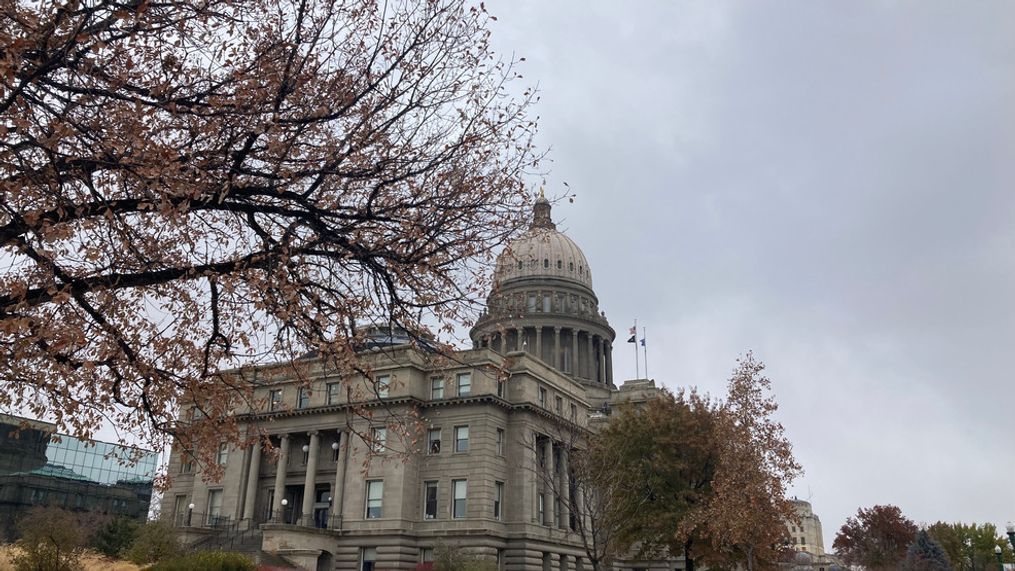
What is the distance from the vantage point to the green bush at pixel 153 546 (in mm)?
35031

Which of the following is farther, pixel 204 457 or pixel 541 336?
pixel 541 336

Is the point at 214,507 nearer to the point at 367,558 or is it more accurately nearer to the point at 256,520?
the point at 256,520

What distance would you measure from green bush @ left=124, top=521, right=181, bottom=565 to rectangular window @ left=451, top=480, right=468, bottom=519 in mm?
16177

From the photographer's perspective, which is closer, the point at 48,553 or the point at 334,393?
the point at 48,553

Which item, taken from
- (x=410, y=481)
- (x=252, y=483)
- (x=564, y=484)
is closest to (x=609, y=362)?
(x=564, y=484)

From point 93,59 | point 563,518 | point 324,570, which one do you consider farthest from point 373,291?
point 563,518

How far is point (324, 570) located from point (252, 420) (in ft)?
121

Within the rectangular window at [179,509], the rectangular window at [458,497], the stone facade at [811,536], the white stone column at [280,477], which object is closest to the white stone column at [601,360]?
the rectangular window at [458,497]

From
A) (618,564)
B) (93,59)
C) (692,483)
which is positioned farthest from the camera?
(618,564)

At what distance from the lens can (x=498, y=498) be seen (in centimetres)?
5212

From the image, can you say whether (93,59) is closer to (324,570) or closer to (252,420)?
(252,420)

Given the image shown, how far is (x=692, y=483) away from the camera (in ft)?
149

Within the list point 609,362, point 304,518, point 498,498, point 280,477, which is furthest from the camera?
point 609,362

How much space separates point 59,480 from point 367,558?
57.5 metres
